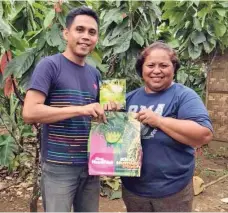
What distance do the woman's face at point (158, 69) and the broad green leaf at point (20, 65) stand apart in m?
0.82

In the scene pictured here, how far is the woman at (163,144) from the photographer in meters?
1.55

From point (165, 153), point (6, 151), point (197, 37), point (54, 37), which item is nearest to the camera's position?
point (165, 153)

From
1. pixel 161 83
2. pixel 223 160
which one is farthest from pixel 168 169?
pixel 223 160

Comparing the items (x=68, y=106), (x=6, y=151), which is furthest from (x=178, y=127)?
(x=6, y=151)

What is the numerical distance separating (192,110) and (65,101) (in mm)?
541

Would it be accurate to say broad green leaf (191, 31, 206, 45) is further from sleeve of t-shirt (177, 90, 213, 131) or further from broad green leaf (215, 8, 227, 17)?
sleeve of t-shirt (177, 90, 213, 131)

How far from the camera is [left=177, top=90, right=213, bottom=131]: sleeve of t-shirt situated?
1.48 meters

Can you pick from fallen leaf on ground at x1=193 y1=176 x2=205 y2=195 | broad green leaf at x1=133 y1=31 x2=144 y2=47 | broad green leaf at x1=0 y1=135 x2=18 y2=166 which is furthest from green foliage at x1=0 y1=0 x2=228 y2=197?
fallen leaf on ground at x1=193 y1=176 x2=205 y2=195

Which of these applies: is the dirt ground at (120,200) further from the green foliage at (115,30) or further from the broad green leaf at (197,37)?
the broad green leaf at (197,37)

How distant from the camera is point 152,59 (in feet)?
5.24

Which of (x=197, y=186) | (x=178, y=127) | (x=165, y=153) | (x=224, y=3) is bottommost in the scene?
(x=197, y=186)

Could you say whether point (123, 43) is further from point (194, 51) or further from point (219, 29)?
point (219, 29)

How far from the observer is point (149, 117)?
146 cm

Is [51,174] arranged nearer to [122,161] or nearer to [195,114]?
[122,161]
